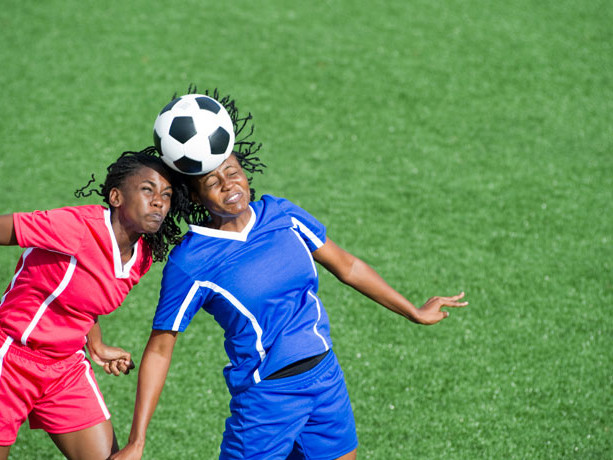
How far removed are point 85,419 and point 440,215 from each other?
4449 millimetres

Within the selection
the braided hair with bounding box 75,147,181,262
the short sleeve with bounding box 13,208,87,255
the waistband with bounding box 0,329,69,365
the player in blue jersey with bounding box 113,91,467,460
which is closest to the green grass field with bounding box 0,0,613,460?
the waistband with bounding box 0,329,69,365

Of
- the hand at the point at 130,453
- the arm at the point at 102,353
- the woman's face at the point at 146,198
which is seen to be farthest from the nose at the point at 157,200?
the hand at the point at 130,453

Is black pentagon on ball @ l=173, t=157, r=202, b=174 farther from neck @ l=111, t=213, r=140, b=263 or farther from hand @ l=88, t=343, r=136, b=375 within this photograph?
hand @ l=88, t=343, r=136, b=375

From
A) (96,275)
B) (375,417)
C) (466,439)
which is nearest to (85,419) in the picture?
(96,275)

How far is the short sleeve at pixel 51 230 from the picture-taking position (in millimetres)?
3328

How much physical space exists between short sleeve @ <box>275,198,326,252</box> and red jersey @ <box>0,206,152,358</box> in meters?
0.73

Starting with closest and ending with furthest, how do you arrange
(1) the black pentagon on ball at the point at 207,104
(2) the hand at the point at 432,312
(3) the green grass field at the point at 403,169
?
(1) the black pentagon on ball at the point at 207,104, (2) the hand at the point at 432,312, (3) the green grass field at the point at 403,169

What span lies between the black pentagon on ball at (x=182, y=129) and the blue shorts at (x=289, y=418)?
3.62 ft

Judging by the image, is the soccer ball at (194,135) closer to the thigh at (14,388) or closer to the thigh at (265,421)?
the thigh at (265,421)

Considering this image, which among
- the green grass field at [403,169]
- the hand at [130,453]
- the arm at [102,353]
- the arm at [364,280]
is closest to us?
the hand at [130,453]

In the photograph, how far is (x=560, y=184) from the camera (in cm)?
783

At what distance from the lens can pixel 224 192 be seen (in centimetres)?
335

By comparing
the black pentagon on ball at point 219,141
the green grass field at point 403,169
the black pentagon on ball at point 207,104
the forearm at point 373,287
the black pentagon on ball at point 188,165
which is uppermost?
the black pentagon on ball at point 207,104

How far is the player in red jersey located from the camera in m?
3.46
